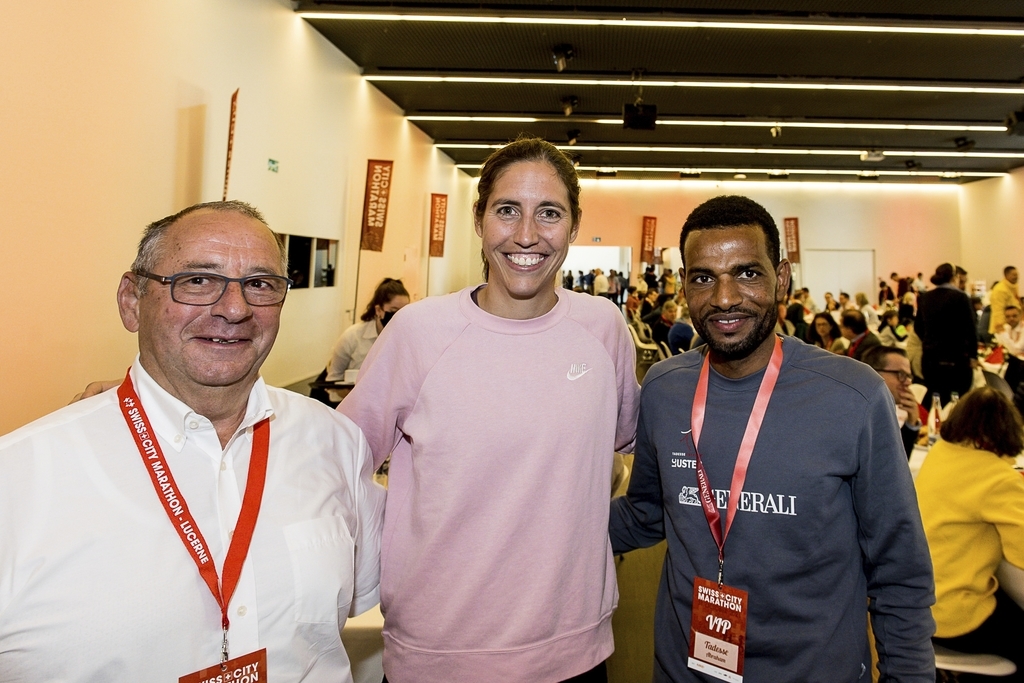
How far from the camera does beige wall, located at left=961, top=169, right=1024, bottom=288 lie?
15.7 metres

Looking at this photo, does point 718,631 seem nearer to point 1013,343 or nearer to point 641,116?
point 1013,343

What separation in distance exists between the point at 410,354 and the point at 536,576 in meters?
0.56

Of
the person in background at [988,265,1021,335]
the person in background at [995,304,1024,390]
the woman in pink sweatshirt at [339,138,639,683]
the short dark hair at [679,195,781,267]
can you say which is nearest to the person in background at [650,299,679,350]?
the person in background at [988,265,1021,335]

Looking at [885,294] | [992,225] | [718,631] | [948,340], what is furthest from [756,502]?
[992,225]

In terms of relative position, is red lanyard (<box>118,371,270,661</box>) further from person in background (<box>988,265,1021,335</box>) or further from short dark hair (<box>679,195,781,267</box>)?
person in background (<box>988,265,1021,335</box>)

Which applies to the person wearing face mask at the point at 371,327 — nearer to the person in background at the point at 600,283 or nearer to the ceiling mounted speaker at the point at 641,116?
the ceiling mounted speaker at the point at 641,116

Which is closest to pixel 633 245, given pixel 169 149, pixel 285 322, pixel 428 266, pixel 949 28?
pixel 428 266

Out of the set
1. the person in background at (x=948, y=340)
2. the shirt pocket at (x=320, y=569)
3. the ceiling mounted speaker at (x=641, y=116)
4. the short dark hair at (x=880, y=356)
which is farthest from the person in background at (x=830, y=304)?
the shirt pocket at (x=320, y=569)

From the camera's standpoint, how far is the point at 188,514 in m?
1.09

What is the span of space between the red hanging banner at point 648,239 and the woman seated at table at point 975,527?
52.8 ft

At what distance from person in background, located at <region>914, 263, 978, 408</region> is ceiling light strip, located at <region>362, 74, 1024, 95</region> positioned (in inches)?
156

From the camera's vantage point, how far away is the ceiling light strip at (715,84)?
29.7 feet

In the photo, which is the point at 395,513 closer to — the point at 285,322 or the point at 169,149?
the point at 169,149

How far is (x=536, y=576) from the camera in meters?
1.29
